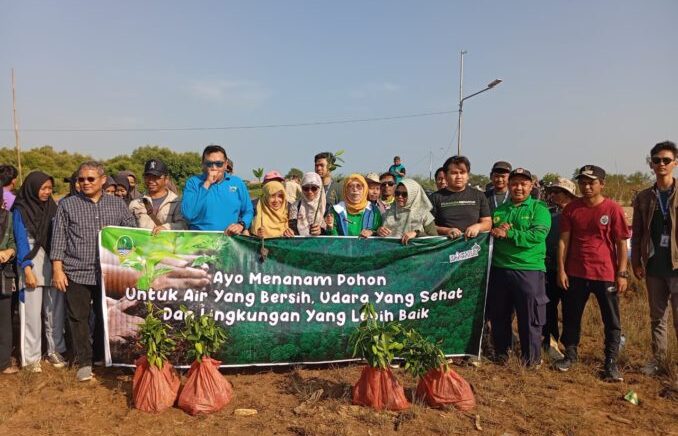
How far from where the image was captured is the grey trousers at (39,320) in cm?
429

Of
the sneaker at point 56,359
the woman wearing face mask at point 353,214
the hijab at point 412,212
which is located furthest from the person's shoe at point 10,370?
the hijab at point 412,212

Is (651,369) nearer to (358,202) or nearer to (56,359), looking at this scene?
(358,202)

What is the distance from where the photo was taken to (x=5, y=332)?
4.24 metres

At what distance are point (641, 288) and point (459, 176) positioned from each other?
15.1ft

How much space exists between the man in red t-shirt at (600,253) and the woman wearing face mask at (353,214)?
1.91 metres

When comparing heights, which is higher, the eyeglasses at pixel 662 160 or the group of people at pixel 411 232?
the eyeglasses at pixel 662 160

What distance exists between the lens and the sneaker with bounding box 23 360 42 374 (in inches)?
166

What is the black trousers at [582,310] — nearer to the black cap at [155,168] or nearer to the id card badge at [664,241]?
the id card badge at [664,241]

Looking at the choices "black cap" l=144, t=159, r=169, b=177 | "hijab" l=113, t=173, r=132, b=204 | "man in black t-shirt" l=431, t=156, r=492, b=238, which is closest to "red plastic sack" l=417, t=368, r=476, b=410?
"man in black t-shirt" l=431, t=156, r=492, b=238

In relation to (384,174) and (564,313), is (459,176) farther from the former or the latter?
(564,313)

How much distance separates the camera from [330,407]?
351 cm

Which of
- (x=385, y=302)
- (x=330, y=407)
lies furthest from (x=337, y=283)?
(x=330, y=407)

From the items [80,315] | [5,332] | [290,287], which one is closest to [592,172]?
[290,287]

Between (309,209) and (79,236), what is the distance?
2.12 meters
